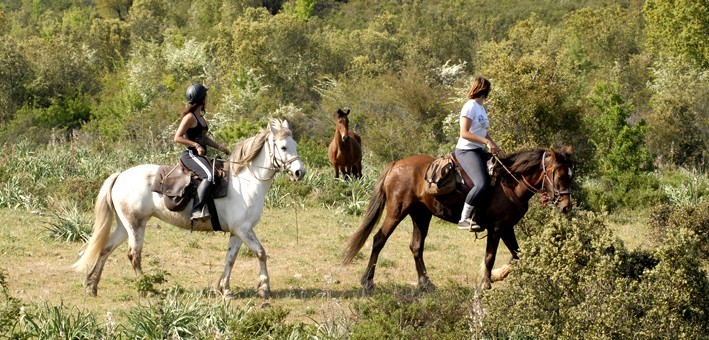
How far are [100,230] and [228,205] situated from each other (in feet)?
5.17

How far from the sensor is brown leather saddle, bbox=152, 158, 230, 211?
10.5 meters

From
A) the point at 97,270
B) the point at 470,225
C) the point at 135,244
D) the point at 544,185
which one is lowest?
the point at 97,270

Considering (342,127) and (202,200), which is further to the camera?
(342,127)

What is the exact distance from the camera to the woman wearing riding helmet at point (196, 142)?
10414mm

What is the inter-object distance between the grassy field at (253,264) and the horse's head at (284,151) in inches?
57.9

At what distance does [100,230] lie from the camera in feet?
35.1

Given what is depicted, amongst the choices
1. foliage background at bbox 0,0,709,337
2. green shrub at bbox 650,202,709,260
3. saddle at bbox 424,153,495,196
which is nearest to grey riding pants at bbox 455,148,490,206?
saddle at bbox 424,153,495,196

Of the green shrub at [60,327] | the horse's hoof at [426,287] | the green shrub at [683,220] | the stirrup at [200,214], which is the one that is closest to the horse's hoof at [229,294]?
the stirrup at [200,214]

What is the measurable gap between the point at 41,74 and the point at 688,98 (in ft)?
102

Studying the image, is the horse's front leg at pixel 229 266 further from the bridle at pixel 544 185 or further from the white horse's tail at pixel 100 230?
the bridle at pixel 544 185

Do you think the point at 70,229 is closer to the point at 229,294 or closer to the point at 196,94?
the point at 229,294

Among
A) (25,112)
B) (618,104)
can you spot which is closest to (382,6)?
(25,112)

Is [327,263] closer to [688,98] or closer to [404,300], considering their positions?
[404,300]

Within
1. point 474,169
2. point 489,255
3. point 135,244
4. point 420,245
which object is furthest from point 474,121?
point 135,244
